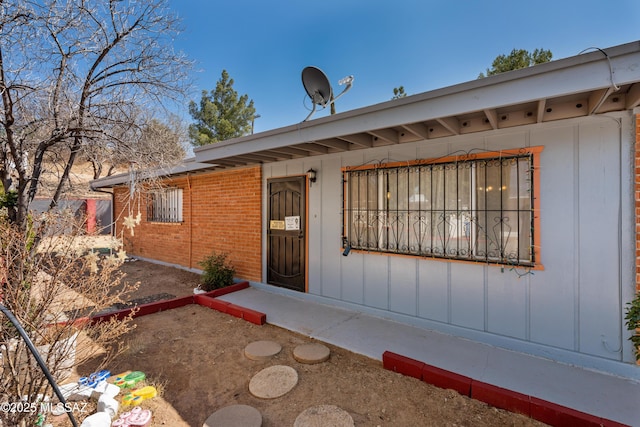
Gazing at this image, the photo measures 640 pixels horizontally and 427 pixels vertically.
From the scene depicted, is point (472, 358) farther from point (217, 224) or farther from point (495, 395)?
point (217, 224)

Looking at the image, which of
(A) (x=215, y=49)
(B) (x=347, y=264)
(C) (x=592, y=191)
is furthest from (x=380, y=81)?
(C) (x=592, y=191)

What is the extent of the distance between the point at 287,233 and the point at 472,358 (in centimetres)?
356

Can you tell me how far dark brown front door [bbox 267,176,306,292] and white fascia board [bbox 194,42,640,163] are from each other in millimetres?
1577

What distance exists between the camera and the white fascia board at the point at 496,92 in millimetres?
2146

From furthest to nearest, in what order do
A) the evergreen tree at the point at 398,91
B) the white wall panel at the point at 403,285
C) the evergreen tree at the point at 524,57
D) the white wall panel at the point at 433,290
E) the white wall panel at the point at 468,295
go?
the evergreen tree at the point at 398,91 → the evergreen tree at the point at 524,57 → the white wall panel at the point at 403,285 → the white wall panel at the point at 433,290 → the white wall panel at the point at 468,295

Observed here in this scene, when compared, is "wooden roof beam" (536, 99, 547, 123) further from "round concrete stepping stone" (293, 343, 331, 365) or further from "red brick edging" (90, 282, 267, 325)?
"red brick edging" (90, 282, 267, 325)

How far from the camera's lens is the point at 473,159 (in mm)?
3537

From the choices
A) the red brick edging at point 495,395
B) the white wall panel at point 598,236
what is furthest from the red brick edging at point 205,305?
the white wall panel at point 598,236

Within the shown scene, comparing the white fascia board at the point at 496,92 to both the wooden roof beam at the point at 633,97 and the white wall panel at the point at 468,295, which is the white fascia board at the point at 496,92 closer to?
the wooden roof beam at the point at 633,97

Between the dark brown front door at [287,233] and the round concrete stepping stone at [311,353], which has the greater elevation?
the dark brown front door at [287,233]

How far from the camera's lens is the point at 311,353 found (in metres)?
3.38

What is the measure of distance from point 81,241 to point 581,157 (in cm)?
479

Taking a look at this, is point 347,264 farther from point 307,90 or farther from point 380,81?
point 380,81

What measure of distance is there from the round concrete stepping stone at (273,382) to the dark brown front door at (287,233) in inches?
87.8
